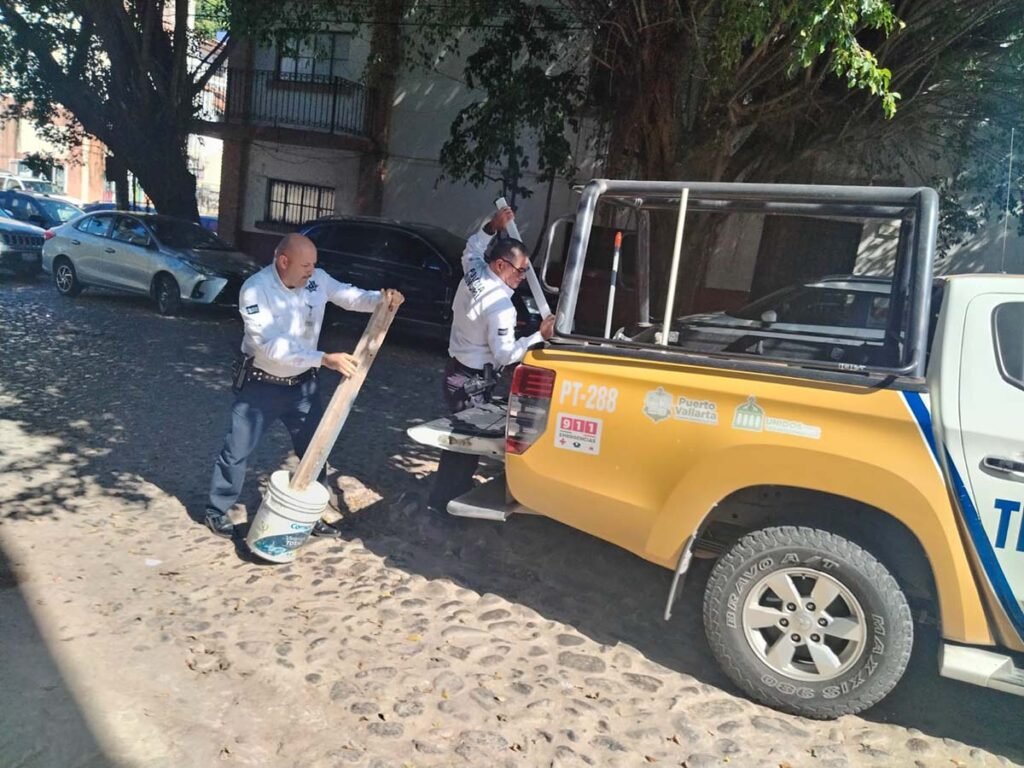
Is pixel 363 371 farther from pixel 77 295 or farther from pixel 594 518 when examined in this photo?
pixel 77 295

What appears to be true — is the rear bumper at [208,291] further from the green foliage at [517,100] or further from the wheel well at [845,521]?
the wheel well at [845,521]

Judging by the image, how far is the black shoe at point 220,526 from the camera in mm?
4910

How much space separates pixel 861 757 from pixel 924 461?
1142mm

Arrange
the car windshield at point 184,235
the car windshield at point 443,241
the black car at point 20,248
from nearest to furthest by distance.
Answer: the car windshield at point 443,241, the car windshield at point 184,235, the black car at point 20,248

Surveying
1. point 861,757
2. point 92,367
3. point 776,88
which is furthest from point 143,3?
point 861,757

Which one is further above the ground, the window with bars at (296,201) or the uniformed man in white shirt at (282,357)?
the window with bars at (296,201)

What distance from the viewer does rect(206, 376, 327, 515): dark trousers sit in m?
4.78

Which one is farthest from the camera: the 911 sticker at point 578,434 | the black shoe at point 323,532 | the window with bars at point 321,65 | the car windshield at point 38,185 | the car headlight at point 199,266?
the car windshield at point 38,185

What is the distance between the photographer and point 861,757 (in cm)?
329

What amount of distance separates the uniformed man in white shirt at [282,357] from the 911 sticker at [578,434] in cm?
121

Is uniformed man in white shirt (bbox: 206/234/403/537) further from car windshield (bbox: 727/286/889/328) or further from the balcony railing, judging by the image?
the balcony railing

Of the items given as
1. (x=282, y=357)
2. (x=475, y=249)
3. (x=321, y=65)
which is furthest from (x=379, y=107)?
(x=282, y=357)

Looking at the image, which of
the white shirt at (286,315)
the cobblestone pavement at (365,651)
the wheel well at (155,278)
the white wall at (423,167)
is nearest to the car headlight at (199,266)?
the wheel well at (155,278)

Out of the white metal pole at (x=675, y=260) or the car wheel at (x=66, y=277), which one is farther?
the car wheel at (x=66, y=277)
